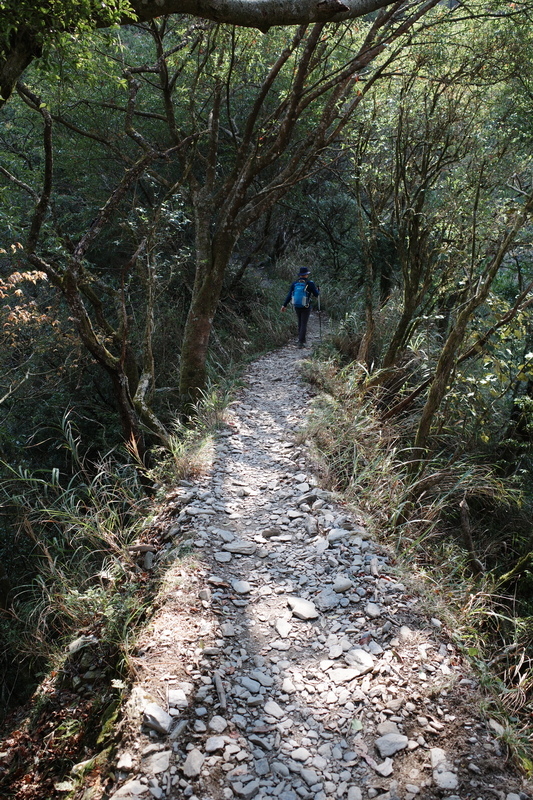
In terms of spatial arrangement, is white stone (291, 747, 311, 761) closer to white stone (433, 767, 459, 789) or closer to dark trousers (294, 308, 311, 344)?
white stone (433, 767, 459, 789)

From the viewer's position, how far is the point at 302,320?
1119 centimetres

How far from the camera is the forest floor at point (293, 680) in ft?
7.93

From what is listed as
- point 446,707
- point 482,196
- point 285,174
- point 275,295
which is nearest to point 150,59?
point 285,174

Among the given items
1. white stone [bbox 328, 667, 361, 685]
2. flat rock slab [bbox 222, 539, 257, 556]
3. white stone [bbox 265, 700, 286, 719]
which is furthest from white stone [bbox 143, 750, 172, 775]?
flat rock slab [bbox 222, 539, 257, 556]

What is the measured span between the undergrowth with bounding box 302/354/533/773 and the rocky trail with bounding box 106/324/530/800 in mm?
197

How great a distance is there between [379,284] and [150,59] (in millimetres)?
7383

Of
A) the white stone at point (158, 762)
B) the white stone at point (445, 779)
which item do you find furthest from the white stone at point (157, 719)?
the white stone at point (445, 779)

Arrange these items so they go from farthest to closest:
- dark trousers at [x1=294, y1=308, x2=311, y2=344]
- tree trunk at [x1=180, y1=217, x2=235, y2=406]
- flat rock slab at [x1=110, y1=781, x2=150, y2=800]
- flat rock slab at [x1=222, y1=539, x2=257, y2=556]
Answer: dark trousers at [x1=294, y1=308, x2=311, y2=344] < tree trunk at [x1=180, y1=217, x2=235, y2=406] < flat rock slab at [x1=222, y1=539, x2=257, y2=556] < flat rock slab at [x1=110, y1=781, x2=150, y2=800]

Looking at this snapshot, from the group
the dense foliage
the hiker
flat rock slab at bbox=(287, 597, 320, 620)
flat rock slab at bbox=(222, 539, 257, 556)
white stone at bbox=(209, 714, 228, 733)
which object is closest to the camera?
white stone at bbox=(209, 714, 228, 733)

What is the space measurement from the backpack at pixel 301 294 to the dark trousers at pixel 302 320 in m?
0.16

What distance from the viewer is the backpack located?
10.7 m

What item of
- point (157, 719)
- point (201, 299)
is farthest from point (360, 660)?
point (201, 299)

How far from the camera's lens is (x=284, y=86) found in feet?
37.2

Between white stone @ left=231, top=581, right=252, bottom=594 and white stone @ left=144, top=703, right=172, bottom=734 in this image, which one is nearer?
white stone @ left=144, top=703, right=172, bottom=734
